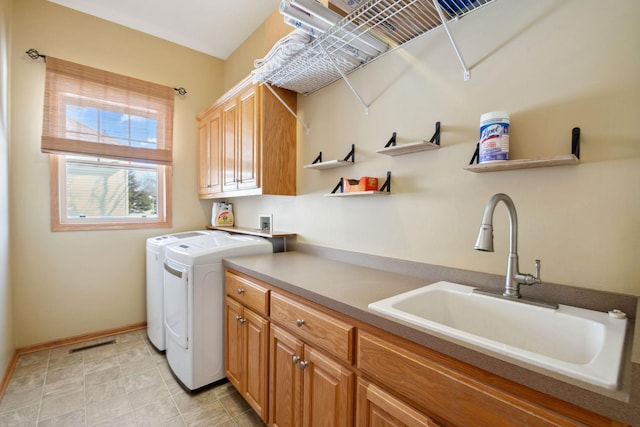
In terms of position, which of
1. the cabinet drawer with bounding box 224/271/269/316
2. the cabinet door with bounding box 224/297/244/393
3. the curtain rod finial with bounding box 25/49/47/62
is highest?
the curtain rod finial with bounding box 25/49/47/62

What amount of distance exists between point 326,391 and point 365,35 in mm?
1621

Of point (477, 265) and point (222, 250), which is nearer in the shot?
point (477, 265)

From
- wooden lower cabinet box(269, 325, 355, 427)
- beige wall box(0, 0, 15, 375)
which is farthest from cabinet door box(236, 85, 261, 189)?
beige wall box(0, 0, 15, 375)

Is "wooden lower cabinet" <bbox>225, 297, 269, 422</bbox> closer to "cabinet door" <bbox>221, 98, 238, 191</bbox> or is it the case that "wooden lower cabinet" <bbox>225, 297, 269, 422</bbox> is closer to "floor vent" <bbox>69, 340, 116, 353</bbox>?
"cabinet door" <bbox>221, 98, 238, 191</bbox>

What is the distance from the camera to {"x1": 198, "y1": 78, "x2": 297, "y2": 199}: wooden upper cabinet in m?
2.04

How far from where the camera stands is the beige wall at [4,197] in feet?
6.28

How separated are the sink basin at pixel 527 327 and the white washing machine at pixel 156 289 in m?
1.95

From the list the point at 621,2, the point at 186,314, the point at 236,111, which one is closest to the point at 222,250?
the point at 186,314

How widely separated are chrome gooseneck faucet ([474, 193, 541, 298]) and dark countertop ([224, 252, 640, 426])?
0.26 m

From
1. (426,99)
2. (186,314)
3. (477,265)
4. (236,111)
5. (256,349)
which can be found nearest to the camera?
(477,265)

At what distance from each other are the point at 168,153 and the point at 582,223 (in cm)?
309

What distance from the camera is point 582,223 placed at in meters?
0.96

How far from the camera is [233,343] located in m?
1.77

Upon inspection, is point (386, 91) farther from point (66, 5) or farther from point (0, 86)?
point (66, 5)
